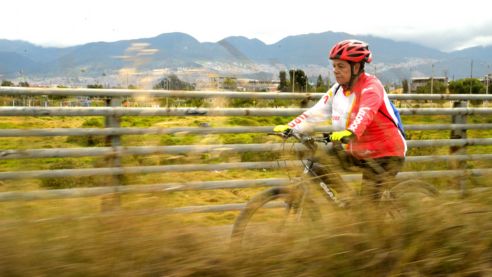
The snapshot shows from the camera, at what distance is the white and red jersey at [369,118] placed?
4.17 meters

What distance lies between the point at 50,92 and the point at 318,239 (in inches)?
136

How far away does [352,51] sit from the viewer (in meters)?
4.38

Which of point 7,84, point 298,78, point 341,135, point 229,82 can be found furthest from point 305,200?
point 7,84

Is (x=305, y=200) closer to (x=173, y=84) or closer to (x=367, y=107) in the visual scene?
(x=367, y=107)

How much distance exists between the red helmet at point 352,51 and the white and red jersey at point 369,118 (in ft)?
0.52

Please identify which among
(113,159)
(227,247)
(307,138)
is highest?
(307,138)

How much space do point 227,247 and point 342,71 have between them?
2169 mm

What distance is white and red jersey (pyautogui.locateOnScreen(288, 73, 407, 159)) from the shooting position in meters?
4.17

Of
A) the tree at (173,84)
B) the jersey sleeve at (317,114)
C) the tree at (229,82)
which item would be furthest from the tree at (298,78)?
the tree at (173,84)

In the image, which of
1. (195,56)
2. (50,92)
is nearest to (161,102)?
(50,92)

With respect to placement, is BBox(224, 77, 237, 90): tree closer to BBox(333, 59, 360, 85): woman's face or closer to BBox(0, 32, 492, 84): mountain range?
BBox(0, 32, 492, 84): mountain range

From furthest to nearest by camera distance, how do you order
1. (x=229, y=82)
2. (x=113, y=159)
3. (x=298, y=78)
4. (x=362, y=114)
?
(x=298, y=78) < (x=229, y=82) < (x=362, y=114) < (x=113, y=159)

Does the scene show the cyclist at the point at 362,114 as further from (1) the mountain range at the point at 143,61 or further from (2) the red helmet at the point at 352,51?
(1) the mountain range at the point at 143,61

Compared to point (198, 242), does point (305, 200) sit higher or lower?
higher
